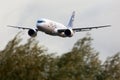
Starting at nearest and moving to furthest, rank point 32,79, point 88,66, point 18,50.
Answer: point 32,79 → point 18,50 → point 88,66

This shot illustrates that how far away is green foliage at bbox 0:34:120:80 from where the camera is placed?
6706cm

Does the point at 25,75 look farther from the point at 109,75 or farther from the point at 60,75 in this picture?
the point at 109,75

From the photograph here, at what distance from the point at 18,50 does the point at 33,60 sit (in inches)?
110

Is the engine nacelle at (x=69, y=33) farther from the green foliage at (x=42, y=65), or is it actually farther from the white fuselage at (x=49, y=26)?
the green foliage at (x=42, y=65)

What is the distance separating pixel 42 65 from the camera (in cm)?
6912

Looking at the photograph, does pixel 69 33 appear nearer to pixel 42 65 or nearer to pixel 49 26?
pixel 49 26

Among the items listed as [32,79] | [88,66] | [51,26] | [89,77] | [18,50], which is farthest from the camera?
[51,26]

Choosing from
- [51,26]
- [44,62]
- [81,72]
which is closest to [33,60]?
[44,62]

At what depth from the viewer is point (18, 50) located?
7094 centimetres

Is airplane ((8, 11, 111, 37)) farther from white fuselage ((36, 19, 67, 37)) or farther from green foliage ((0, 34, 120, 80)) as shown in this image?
green foliage ((0, 34, 120, 80))

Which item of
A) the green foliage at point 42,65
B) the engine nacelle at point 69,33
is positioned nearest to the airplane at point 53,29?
the engine nacelle at point 69,33

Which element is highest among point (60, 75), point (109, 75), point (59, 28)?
point (60, 75)

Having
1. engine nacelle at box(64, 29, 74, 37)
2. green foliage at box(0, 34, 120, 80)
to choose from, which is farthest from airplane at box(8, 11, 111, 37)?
green foliage at box(0, 34, 120, 80)

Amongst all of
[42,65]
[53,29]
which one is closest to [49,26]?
[53,29]
